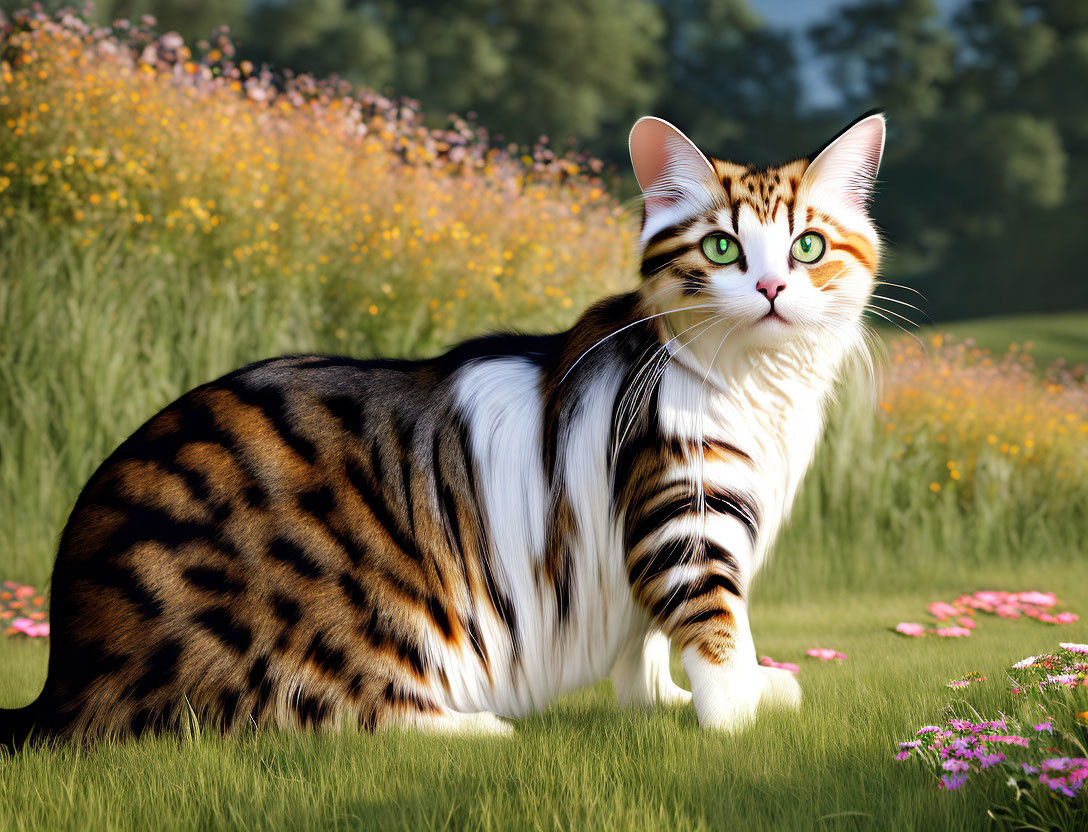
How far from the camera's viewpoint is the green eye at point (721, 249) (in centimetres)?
242

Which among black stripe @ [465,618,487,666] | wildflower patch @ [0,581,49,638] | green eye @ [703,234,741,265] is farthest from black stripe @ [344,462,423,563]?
wildflower patch @ [0,581,49,638]

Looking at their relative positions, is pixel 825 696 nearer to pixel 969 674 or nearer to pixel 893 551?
pixel 969 674

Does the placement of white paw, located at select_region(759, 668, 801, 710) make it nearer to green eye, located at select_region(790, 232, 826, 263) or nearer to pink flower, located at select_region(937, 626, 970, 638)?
green eye, located at select_region(790, 232, 826, 263)

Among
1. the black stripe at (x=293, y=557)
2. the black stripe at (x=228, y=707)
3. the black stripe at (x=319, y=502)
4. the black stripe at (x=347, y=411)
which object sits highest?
the black stripe at (x=347, y=411)

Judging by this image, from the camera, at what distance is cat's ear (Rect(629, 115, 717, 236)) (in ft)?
8.13

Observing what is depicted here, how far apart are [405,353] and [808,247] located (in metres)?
4.32

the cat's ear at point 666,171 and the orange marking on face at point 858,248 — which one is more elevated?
the cat's ear at point 666,171

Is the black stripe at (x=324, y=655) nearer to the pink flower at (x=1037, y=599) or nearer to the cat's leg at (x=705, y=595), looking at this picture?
the cat's leg at (x=705, y=595)

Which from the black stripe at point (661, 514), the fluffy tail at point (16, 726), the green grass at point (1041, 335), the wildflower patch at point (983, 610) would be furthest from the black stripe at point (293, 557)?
the green grass at point (1041, 335)

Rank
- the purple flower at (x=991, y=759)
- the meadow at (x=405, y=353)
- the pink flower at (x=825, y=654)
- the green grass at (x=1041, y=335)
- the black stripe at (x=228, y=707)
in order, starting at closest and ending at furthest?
the purple flower at (x=991, y=759)
the meadow at (x=405, y=353)
the black stripe at (x=228, y=707)
the pink flower at (x=825, y=654)
the green grass at (x=1041, y=335)

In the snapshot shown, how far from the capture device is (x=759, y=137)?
2250 centimetres

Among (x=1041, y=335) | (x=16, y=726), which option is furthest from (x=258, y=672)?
(x=1041, y=335)

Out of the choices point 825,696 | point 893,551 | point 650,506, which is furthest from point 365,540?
point 893,551

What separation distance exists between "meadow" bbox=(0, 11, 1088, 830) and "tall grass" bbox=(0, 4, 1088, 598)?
0.02 m
